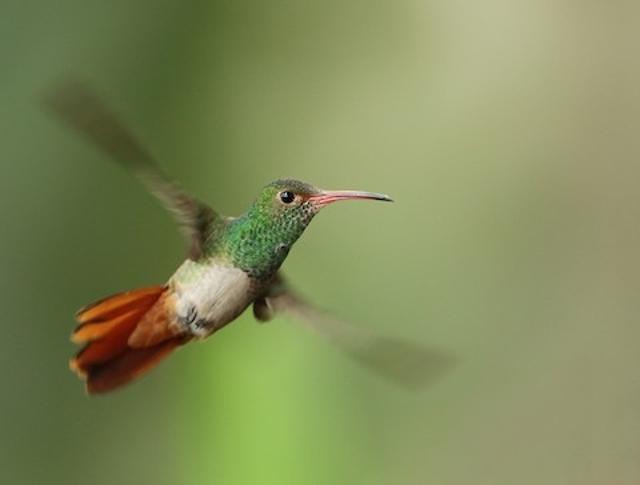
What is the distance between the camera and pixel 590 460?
1569mm

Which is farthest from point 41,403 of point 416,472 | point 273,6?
point 273,6

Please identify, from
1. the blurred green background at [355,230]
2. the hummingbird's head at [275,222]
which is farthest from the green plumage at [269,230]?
the blurred green background at [355,230]

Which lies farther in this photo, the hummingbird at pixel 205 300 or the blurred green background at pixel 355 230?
the blurred green background at pixel 355 230

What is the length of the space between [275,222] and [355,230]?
1.23 metres

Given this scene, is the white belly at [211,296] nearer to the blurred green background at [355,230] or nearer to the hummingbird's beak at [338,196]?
the hummingbird's beak at [338,196]

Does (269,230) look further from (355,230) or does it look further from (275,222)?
(355,230)

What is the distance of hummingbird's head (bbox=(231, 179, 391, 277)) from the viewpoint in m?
0.42

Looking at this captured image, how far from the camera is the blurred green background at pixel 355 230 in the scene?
58.9 inches

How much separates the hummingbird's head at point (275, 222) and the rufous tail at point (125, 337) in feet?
0.19

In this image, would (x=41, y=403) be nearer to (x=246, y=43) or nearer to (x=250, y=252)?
(x=246, y=43)

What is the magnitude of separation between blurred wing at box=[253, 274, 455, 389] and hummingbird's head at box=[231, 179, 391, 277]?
0.08m

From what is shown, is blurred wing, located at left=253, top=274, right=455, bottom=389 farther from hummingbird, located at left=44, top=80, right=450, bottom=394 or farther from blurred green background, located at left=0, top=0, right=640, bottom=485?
blurred green background, located at left=0, top=0, right=640, bottom=485

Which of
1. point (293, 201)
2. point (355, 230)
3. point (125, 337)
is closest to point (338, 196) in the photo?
point (293, 201)

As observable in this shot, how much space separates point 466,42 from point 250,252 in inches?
50.5
